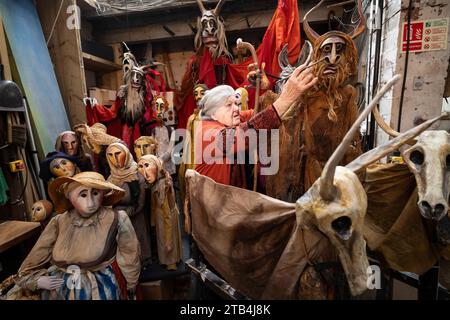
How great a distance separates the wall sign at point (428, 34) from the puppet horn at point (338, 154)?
1.81 metres

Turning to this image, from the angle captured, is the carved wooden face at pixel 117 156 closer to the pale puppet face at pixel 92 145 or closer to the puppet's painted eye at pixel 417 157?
the pale puppet face at pixel 92 145

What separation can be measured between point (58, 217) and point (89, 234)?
0.78 ft

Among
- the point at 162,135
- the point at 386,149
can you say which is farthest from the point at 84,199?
the point at 162,135

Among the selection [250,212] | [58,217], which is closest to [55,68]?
[58,217]

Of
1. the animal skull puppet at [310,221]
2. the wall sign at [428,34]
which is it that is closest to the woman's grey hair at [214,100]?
the animal skull puppet at [310,221]

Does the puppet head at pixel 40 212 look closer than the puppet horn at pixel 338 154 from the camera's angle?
No

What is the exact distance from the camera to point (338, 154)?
25.2 inches

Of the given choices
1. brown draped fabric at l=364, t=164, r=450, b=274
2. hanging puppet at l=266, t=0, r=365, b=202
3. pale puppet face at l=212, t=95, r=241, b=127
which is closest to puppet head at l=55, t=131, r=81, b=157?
pale puppet face at l=212, t=95, r=241, b=127

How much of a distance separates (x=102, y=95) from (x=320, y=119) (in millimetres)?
3666

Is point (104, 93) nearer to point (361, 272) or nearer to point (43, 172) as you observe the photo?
point (43, 172)

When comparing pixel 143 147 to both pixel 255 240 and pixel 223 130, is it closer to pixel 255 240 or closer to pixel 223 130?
pixel 223 130

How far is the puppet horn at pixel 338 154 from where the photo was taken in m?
0.64

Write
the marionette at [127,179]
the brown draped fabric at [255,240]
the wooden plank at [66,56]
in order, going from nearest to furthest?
the brown draped fabric at [255,240]
the marionette at [127,179]
the wooden plank at [66,56]
